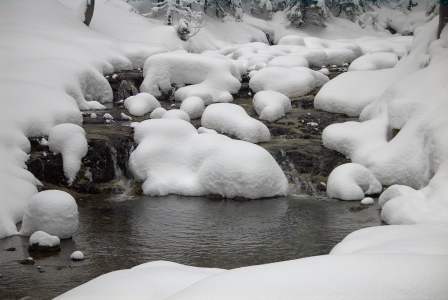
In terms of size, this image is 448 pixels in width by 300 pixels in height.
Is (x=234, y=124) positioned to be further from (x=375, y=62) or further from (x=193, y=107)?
(x=375, y=62)

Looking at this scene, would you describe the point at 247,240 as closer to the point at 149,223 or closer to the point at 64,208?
the point at 149,223

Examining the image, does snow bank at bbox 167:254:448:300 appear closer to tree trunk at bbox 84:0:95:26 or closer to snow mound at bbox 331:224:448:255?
snow mound at bbox 331:224:448:255

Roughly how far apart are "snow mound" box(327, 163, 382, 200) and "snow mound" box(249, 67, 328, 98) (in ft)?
28.2

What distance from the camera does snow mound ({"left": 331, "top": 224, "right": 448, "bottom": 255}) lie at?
531cm

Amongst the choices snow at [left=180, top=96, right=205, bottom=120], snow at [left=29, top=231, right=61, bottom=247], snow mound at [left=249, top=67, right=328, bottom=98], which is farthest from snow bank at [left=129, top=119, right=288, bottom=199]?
snow mound at [left=249, top=67, right=328, bottom=98]

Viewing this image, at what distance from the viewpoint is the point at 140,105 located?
58.5ft

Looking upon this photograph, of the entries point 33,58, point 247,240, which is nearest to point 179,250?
point 247,240

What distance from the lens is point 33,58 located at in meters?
17.9

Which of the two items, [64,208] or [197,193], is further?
[197,193]

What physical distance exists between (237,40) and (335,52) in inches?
342

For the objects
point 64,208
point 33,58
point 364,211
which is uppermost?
point 33,58

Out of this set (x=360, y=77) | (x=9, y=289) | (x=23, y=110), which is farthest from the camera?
(x=360, y=77)

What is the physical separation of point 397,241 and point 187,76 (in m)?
16.1

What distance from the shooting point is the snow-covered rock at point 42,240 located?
909 cm
